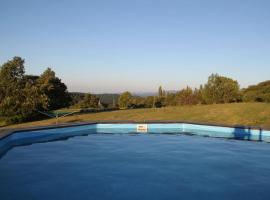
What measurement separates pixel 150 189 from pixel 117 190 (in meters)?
1.00

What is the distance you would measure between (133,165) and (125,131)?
8.93 meters

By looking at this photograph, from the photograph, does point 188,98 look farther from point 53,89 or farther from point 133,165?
point 133,165

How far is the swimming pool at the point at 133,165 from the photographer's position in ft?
28.8

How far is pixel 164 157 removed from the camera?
533 inches

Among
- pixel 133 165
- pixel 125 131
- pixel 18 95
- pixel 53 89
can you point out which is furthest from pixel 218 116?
pixel 53 89

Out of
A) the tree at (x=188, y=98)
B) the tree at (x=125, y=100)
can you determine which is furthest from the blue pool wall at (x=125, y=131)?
the tree at (x=125, y=100)

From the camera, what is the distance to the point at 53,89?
39688mm

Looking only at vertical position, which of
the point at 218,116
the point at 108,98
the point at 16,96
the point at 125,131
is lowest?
the point at 125,131

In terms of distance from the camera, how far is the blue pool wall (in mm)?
17266

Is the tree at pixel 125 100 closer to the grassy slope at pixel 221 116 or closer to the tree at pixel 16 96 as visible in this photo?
the tree at pixel 16 96

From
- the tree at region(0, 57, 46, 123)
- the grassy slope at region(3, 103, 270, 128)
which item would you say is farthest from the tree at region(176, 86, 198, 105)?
the tree at region(0, 57, 46, 123)

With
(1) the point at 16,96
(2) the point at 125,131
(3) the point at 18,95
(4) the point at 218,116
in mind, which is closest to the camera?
(2) the point at 125,131

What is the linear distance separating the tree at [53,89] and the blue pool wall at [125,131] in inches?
703

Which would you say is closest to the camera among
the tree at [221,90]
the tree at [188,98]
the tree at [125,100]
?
the tree at [221,90]
